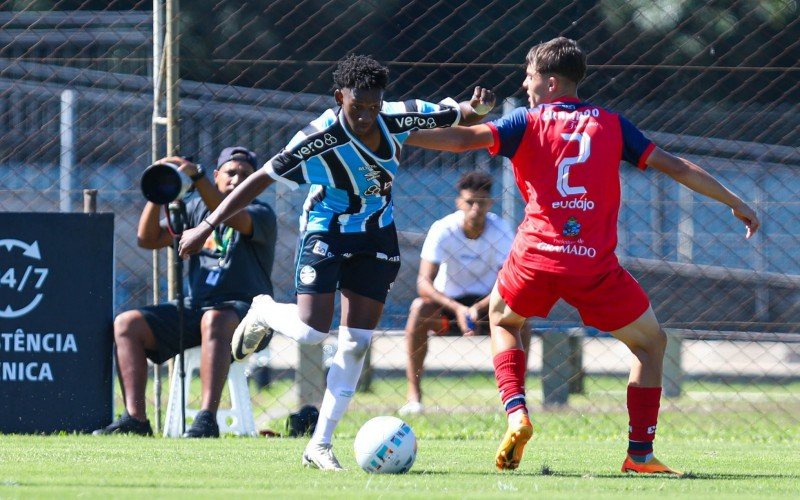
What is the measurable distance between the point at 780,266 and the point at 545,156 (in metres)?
3.69

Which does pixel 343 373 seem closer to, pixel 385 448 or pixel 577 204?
pixel 385 448

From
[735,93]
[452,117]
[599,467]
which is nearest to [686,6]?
[735,93]

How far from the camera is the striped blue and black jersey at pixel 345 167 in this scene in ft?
15.8

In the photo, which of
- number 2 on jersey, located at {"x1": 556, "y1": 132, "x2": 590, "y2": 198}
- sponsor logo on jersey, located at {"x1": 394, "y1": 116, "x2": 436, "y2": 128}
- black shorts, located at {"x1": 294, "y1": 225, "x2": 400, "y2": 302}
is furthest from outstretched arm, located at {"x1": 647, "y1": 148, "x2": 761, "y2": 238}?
black shorts, located at {"x1": 294, "y1": 225, "x2": 400, "y2": 302}

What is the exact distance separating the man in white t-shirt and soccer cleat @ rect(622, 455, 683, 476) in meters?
2.77

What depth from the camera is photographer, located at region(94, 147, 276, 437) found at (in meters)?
6.76

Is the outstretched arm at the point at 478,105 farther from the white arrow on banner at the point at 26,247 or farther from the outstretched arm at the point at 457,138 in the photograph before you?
the white arrow on banner at the point at 26,247

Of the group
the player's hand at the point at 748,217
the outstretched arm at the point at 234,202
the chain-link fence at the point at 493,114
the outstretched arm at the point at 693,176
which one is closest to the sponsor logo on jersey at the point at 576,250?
the outstretched arm at the point at 693,176

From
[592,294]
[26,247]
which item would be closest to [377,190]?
[592,294]

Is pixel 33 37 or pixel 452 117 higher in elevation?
pixel 33 37

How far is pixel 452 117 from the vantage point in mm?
5195

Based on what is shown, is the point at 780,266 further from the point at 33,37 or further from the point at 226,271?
the point at 33,37

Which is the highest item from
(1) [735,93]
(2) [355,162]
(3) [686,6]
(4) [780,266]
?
(3) [686,6]

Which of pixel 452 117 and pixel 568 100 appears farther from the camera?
pixel 452 117
